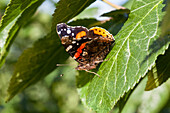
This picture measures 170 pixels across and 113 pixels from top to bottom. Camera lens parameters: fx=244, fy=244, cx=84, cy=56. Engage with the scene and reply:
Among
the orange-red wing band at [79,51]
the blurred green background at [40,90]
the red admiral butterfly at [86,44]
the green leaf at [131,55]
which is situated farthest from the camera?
the blurred green background at [40,90]

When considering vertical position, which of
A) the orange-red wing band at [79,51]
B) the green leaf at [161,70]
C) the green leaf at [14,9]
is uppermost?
the green leaf at [14,9]

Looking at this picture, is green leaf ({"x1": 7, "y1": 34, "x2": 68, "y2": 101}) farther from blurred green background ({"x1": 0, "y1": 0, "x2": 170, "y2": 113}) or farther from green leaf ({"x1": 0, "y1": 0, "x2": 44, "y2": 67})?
blurred green background ({"x1": 0, "y1": 0, "x2": 170, "y2": 113})

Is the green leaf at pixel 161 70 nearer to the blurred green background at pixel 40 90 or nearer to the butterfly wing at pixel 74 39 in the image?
the butterfly wing at pixel 74 39

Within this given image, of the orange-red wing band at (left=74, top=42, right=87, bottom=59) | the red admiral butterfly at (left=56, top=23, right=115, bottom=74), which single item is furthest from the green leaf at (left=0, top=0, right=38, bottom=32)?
the orange-red wing band at (left=74, top=42, right=87, bottom=59)

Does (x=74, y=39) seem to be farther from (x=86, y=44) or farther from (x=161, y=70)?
(x=161, y=70)

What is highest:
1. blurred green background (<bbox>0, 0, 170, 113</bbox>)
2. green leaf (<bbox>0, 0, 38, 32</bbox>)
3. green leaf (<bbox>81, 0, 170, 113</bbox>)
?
Result: green leaf (<bbox>0, 0, 38, 32</bbox>)

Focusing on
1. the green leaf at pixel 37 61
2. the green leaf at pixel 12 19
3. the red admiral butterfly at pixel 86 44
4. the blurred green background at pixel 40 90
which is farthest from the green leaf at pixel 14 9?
the blurred green background at pixel 40 90

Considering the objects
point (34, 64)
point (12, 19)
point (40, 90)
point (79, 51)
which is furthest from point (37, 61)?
point (40, 90)
